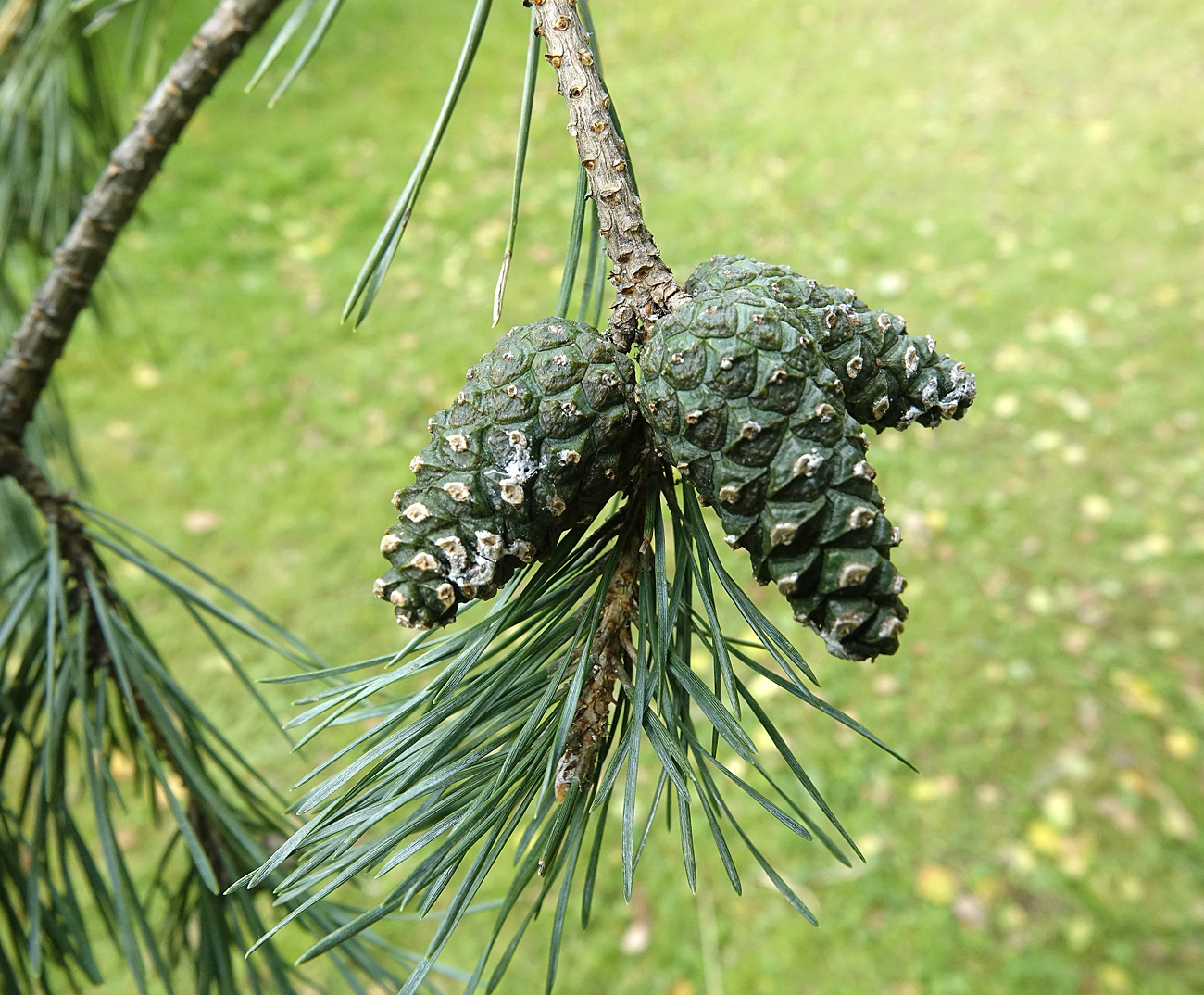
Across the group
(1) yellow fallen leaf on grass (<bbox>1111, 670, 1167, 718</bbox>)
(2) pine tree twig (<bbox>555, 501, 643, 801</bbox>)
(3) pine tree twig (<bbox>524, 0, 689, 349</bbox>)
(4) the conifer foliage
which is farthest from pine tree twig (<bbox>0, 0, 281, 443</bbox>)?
(1) yellow fallen leaf on grass (<bbox>1111, 670, 1167, 718</bbox>)

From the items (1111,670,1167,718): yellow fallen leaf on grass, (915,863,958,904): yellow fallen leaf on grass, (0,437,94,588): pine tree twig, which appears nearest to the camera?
(0,437,94,588): pine tree twig

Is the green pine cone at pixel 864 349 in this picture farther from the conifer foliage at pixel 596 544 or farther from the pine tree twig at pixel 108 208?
the pine tree twig at pixel 108 208

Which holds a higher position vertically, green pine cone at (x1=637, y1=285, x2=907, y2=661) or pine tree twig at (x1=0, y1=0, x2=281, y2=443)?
pine tree twig at (x1=0, y1=0, x2=281, y2=443)

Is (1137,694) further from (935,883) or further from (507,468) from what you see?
(507,468)

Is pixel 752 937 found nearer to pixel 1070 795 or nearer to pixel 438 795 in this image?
pixel 1070 795

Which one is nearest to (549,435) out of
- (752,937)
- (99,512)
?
(99,512)

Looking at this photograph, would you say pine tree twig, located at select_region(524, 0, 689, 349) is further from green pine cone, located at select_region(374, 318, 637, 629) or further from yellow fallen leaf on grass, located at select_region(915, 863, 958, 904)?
yellow fallen leaf on grass, located at select_region(915, 863, 958, 904)
